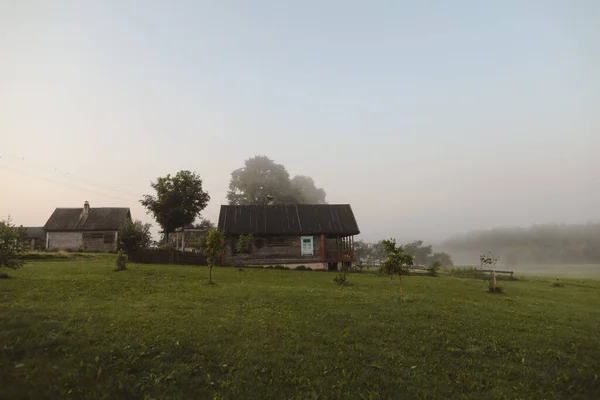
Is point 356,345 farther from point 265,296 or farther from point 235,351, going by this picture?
point 265,296

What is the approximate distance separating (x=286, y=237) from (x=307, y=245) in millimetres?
2546

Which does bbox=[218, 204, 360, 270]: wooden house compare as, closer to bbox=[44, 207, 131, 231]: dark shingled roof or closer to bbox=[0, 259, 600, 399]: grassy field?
bbox=[0, 259, 600, 399]: grassy field

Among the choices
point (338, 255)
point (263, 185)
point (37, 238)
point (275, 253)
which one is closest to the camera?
point (275, 253)

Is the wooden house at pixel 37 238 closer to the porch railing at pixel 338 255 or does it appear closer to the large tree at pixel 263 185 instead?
the large tree at pixel 263 185

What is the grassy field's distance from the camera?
26.7 feet

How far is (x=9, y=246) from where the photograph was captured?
18641 millimetres

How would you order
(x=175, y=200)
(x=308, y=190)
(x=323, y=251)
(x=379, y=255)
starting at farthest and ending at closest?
(x=379, y=255) < (x=308, y=190) < (x=175, y=200) < (x=323, y=251)

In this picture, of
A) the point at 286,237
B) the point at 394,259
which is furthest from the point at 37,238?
the point at 394,259

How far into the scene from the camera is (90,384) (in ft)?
25.1

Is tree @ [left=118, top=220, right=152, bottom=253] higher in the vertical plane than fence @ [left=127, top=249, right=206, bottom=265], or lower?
higher

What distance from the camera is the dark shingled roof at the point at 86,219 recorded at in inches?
2141

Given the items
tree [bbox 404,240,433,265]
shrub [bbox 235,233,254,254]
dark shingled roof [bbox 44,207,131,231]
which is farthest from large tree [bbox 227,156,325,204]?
tree [bbox 404,240,433,265]

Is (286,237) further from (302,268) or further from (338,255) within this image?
(338,255)

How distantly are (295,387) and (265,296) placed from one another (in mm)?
9623
